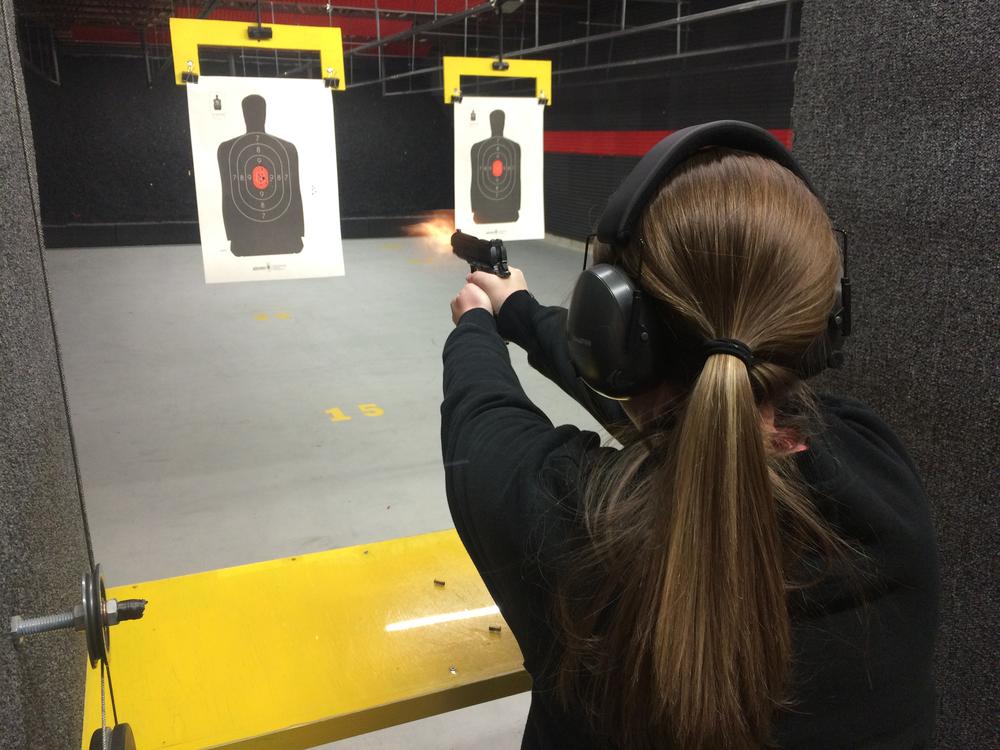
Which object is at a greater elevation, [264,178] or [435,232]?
[264,178]

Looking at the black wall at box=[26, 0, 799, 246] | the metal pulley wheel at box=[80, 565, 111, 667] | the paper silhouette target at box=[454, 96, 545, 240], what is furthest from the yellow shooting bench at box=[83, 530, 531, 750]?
the black wall at box=[26, 0, 799, 246]

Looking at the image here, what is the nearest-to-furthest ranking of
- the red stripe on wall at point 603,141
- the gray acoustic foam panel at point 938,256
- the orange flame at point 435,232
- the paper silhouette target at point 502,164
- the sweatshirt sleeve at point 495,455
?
the sweatshirt sleeve at point 495,455
the gray acoustic foam panel at point 938,256
the paper silhouette target at point 502,164
the red stripe on wall at point 603,141
the orange flame at point 435,232

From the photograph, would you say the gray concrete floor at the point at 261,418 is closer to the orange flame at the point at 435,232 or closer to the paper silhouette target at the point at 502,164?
the paper silhouette target at the point at 502,164

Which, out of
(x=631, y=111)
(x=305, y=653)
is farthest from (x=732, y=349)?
(x=631, y=111)

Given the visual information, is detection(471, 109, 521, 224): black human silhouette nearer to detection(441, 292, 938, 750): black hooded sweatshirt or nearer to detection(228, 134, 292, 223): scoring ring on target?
detection(228, 134, 292, 223): scoring ring on target

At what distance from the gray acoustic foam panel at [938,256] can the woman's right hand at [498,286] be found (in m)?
0.45

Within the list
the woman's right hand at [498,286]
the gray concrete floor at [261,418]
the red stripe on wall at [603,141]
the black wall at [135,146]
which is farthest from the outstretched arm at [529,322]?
the black wall at [135,146]

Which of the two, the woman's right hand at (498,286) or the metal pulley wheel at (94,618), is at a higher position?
the woman's right hand at (498,286)

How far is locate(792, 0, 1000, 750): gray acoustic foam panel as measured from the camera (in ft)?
2.68

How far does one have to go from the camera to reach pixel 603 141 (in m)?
6.40

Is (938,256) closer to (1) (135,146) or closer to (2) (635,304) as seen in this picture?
(2) (635,304)

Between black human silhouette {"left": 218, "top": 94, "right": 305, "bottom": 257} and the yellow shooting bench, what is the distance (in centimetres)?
100

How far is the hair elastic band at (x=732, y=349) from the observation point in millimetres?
438

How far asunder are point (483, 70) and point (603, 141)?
4.21 m
